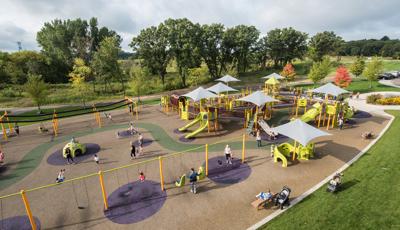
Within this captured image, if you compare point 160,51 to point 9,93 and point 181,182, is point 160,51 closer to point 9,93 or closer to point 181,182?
point 9,93

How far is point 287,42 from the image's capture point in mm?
67188

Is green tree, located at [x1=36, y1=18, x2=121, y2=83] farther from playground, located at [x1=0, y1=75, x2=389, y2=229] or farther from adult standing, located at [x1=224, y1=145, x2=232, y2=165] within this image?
adult standing, located at [x1=224, y1=145, x2=232, y2=165]

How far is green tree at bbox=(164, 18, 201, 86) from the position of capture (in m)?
48.7

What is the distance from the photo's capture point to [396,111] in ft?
87.1

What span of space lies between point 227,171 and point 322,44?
7033 centimetres

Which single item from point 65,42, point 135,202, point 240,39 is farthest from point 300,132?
point 65,42

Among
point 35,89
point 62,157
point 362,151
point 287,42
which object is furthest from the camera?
point 287,42

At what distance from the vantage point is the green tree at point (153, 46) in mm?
48812

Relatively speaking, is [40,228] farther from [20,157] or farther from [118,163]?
[20,157]

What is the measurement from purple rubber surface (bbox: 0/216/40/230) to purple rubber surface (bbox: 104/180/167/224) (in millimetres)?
3682

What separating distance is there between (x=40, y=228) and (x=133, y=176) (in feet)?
17.8

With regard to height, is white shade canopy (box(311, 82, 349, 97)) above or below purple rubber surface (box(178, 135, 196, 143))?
above

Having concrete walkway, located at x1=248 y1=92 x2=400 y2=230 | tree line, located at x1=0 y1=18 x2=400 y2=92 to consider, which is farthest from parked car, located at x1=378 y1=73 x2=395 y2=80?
concrete walkway, located at x1=248 y1=92 x2=400 y2=230

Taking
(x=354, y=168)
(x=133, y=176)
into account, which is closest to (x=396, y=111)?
(x=354, y=168)
